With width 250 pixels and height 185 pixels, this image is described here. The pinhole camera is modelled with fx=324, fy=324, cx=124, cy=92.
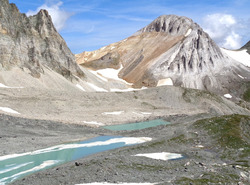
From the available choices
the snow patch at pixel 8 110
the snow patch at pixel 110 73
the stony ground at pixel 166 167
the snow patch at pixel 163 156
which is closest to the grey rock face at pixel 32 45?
the snow patch at pixel 8 110

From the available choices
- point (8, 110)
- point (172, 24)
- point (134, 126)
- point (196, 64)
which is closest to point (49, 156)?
point (8, 110)

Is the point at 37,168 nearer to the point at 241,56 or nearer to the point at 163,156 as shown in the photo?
the point at 163,156

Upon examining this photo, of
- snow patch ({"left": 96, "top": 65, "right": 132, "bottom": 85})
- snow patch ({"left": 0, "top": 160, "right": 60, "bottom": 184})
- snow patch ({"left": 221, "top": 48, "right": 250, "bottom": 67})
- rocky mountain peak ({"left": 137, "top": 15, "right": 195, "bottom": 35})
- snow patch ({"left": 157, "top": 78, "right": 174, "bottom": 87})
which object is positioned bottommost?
snow patch ({"left": 0, "top": 160, "right": 60, "bottom": 184})

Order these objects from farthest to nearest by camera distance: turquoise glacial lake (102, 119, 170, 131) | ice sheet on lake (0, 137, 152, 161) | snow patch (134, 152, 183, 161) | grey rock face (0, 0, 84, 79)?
grey rock face (0, 0, 84, 79) < turquoise glacial lake (102, 119, 170, 131) < ice sheet on lake (0, 137, 152, 161) < snow patch (134, 152, 183, 161)

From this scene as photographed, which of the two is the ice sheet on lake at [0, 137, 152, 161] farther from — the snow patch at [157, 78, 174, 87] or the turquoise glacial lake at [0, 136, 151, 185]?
the snow patch at [157, 78, 174, 87]

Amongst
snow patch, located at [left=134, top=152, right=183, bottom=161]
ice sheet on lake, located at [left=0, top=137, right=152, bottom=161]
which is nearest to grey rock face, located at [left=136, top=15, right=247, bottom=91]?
ice sheet on lake, located at [left=0, top=137, right=152, bottom=161]

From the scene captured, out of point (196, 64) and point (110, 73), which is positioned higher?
point (196, 64)

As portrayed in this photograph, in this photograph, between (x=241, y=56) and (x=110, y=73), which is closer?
(x=110, y=73)

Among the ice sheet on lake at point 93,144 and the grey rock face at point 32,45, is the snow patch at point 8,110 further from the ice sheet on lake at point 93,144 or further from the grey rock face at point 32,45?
the ice sheet on lake at point 93,144
